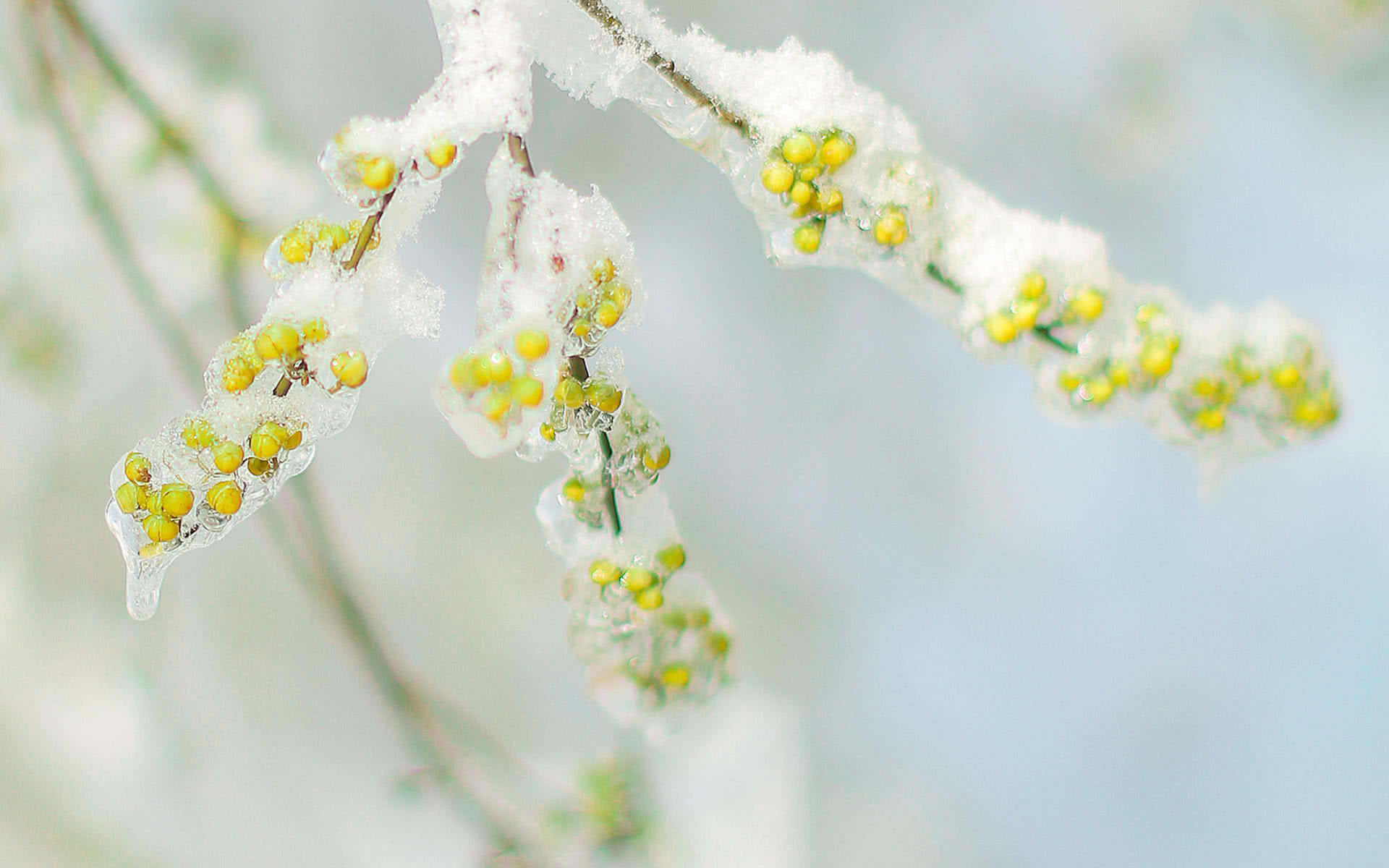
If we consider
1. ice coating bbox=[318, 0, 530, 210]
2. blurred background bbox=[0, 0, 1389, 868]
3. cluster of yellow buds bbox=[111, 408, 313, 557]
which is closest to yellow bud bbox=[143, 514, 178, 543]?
cluster of yellow buds bbox=[111, 408, 313, 557]

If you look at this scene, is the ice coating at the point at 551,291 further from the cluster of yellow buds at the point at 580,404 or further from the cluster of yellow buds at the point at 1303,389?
the cluster of yellow buds at the point at 1303,389

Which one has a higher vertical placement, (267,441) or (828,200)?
(828,200)

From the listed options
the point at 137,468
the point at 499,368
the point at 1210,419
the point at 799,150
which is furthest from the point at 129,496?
the point at 1210,419

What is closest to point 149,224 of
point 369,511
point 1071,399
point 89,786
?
point 369,511

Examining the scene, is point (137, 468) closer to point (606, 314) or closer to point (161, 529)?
point (161, 529)

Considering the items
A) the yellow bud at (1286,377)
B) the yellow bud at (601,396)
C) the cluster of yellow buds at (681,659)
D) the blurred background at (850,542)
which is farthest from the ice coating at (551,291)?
the blurred background at (850,542)

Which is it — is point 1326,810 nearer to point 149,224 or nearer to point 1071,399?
point 1071,399

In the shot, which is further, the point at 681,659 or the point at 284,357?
the point at 681,659
